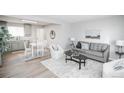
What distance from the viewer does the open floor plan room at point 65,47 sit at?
285 centimetres

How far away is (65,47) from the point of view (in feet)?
20.7

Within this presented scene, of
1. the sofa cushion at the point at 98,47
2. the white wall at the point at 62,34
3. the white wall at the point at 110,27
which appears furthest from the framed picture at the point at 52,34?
the sofa cushion at the point at 98,47

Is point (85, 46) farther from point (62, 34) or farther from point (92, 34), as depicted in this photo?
point (62, 34)

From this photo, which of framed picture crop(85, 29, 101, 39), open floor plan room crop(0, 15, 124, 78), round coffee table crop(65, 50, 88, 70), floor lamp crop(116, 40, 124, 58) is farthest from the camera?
framed picture crop(85, 29, 101, 39)

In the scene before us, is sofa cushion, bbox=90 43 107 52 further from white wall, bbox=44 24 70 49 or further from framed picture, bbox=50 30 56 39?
framed picture, bbox=50 30 56 39

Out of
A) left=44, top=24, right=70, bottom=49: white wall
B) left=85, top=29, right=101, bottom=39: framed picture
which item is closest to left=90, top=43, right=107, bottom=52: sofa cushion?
left=85, top=29, right=101, bottom=39: framed picture

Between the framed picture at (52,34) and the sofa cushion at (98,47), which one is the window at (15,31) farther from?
the sofa cushion at (98,47)

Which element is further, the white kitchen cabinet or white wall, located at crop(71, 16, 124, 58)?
the white kitchen cabinet

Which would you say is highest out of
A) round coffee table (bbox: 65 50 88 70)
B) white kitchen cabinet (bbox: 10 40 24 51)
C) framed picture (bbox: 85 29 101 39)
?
framed picture (bbox: 85 29 101 39)

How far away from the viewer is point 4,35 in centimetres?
323

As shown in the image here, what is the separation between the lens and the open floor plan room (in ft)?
9.35
